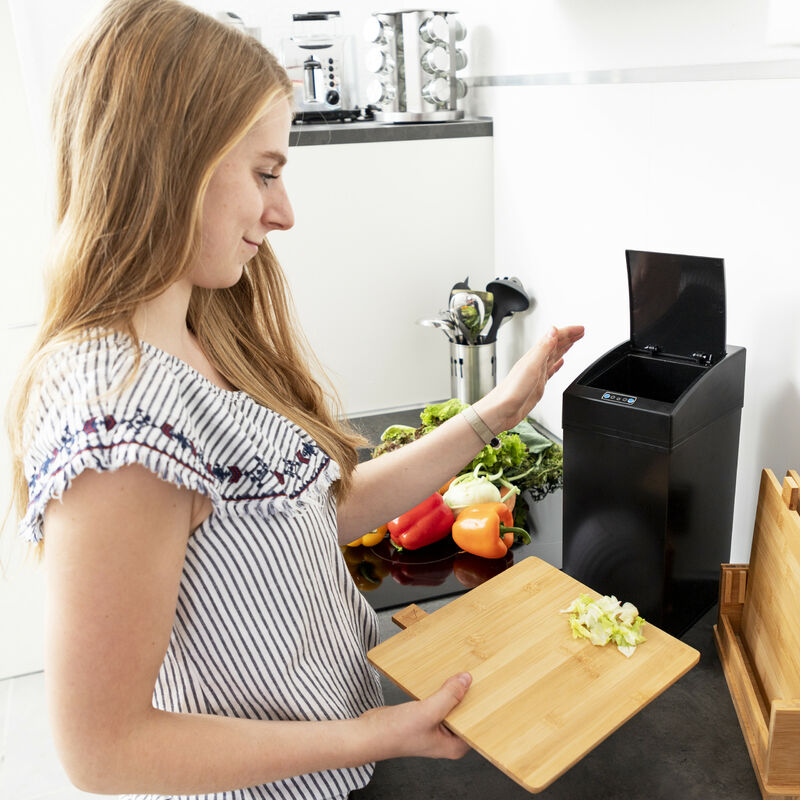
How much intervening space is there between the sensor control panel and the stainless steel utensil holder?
786 millimetres

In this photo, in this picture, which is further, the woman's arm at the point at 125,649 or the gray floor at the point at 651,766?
the gray floor at the point at 651,766

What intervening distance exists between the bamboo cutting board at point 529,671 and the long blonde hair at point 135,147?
436mm

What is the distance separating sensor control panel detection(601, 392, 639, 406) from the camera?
100cm

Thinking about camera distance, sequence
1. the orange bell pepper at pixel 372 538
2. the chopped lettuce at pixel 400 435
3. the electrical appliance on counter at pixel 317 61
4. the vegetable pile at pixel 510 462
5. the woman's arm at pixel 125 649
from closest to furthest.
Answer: the woman's arm at pixel 125 649 < the orange bell pepper at pixel 372 538 < the vegetable pile at pixel 510 462 < the chopped lettuce at pixel 400 435 < the electrical appliance on counter at pixel 317 61

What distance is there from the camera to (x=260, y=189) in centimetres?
73

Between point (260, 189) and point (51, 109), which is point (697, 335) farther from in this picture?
point (51, 109)

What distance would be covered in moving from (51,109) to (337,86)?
4.89 ft

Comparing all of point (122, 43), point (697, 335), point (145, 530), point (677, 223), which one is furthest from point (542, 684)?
point (677, 223)

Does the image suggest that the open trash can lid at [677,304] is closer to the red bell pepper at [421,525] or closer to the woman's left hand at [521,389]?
the woman's left hand at [521,389]

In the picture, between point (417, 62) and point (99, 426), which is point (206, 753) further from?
point (417, 62)

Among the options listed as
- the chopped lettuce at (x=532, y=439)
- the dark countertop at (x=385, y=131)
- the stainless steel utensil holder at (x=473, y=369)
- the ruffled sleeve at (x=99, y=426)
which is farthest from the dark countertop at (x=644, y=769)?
the dark countertop at (x=385, y=131)

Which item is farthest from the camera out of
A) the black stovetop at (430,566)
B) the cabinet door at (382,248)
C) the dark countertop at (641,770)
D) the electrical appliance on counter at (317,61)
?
the electrical appliance on counter at (317,61)

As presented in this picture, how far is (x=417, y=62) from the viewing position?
1902 mm

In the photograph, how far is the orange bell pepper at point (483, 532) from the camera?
1.24 meters
